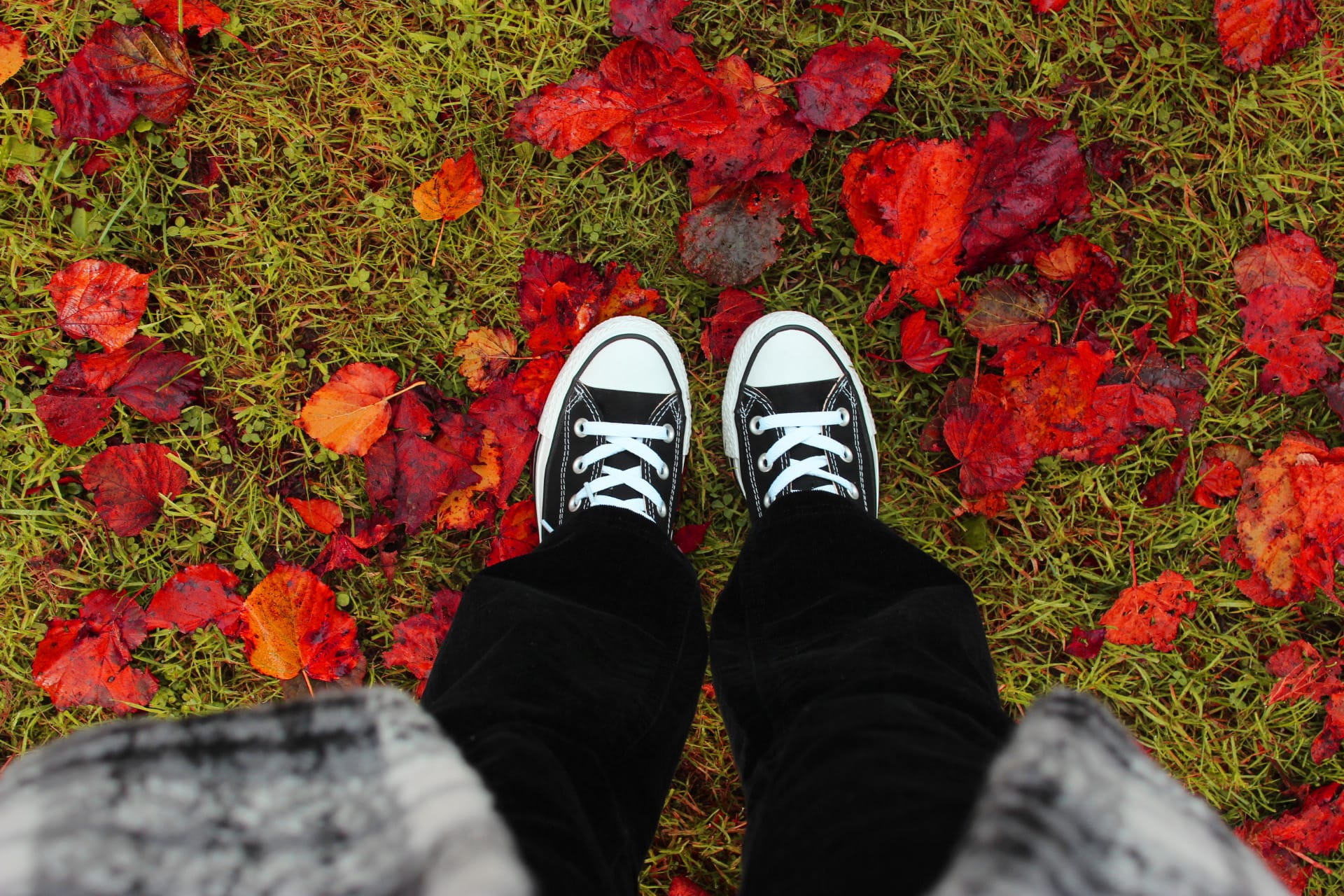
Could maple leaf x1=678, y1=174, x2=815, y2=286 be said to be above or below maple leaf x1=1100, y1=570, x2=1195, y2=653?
above

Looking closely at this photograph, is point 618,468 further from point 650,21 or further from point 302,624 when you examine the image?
point 650,21

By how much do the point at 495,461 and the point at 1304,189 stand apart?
203 centimetres

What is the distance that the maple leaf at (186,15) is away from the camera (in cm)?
165

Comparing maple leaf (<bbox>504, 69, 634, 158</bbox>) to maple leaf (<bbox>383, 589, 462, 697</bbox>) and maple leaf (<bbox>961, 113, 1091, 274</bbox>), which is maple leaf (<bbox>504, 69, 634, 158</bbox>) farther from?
maple leaf (<bbox>383, 589, 462, 697</bbox>)

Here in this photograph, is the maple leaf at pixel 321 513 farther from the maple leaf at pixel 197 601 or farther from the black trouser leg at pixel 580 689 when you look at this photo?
the black trouser leg at pixel 580 689

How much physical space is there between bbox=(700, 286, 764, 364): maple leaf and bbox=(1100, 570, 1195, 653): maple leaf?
1120 mm

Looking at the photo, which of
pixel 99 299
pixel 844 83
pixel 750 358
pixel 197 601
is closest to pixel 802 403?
pixel 750 358

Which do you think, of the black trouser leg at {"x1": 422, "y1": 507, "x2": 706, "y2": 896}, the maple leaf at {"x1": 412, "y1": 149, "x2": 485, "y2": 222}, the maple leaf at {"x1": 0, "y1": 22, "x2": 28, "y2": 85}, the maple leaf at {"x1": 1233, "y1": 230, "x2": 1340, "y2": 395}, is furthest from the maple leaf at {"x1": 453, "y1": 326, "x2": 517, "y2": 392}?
the maple leaf at {"x1": 1233, "y1": 230, "x2": 1340, "y2": 395}

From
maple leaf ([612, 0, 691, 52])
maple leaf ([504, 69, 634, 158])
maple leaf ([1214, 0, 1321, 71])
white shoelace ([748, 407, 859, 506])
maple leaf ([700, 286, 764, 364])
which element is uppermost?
maple leaf ([612, 0, 691, 52])

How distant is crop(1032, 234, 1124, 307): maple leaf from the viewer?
1.65 meters

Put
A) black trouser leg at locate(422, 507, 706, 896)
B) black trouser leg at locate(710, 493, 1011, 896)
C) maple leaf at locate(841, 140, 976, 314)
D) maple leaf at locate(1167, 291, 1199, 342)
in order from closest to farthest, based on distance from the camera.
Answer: black trouser leg at locate(710, 493, 1011, 896) → black trouser leg at locate(422, 507, 706, 896) → maple leaf at locate(841, 140, 976, 314) → maple leaf at locate(1167, 291, 1199, 342)

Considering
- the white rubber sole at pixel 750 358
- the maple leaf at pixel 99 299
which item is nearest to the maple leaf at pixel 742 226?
the white rubber sole at pixel 750 358

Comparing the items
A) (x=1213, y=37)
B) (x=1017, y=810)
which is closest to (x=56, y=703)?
(x=1017, y=810)

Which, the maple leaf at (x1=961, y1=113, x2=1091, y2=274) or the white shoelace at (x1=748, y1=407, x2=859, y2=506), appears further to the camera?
the white shoelace at (x1=748, y1=407, x2=859, y2=506)
